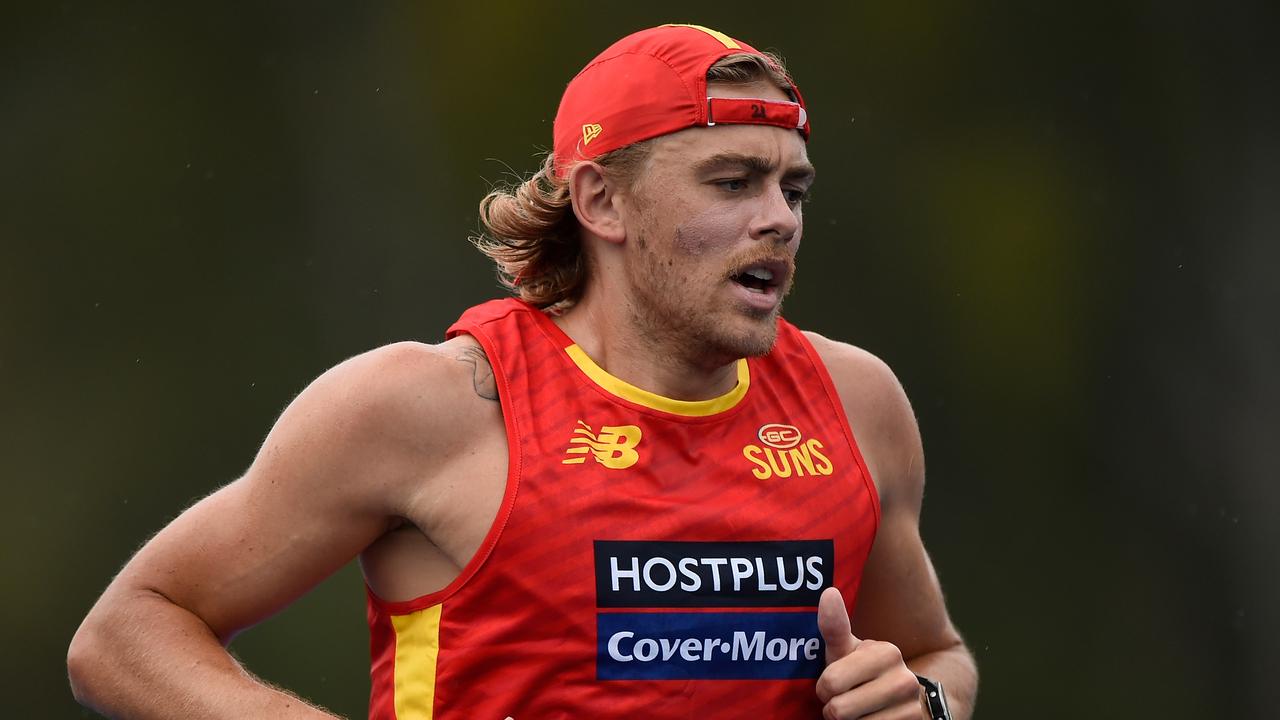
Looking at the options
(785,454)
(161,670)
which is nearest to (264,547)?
(161,670)

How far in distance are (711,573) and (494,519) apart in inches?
16.3

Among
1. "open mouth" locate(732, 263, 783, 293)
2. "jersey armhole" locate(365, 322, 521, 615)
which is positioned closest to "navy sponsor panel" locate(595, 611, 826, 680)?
"jersey armhole" locate(365, 322, 521, 615)

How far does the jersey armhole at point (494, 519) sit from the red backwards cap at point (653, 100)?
1.64ft

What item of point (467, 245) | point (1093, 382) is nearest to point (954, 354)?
point (1093, 382)

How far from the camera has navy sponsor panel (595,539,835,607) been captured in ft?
9.24

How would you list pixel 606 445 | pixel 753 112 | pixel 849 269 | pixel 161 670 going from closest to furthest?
pixel 161 670 → pixel 606 445 → pixel 753 112 → pixel 849 269

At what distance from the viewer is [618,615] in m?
2.80

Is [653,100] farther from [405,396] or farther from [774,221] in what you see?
[405,396]

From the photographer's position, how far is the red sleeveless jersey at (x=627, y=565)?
2.79 m

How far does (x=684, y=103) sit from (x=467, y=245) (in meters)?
3.59

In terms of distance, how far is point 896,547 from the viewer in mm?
3309

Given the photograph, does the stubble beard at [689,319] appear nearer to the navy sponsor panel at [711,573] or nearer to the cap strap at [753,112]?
the cap strap at [753,112]

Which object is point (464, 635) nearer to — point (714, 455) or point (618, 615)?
point (618, 615)

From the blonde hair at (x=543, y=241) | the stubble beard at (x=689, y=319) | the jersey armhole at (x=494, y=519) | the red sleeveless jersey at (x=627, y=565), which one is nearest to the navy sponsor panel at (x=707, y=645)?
the red sleeveless jersey at (x=627, y=565)
